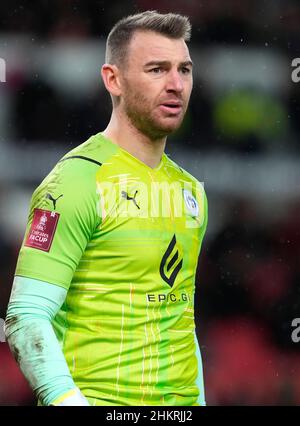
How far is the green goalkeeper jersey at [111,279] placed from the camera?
9.68 feet

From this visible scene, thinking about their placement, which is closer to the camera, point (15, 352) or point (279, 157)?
point (15, 352)

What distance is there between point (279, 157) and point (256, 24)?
101 cm

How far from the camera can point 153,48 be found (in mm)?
3199

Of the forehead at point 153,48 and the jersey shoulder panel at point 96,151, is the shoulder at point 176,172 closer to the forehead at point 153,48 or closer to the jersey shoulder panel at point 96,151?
the jersey shoulder panel at point 96,151

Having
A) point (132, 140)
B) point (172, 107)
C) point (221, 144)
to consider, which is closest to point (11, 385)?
point (221, 144)

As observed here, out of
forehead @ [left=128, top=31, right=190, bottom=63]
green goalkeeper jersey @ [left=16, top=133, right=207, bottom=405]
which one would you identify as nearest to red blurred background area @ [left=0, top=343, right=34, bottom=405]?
green goalkeeper jersey @ [left=16, top=133, right=207, bottom=405]

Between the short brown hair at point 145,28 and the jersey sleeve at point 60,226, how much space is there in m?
0.48

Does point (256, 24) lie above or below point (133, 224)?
above

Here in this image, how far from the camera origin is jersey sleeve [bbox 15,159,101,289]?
2898mm

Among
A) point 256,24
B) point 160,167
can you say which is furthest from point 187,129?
point 160,167

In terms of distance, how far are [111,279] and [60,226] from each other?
0.79 ft

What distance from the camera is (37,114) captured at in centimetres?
696

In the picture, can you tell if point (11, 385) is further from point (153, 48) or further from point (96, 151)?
point (153, 48)
